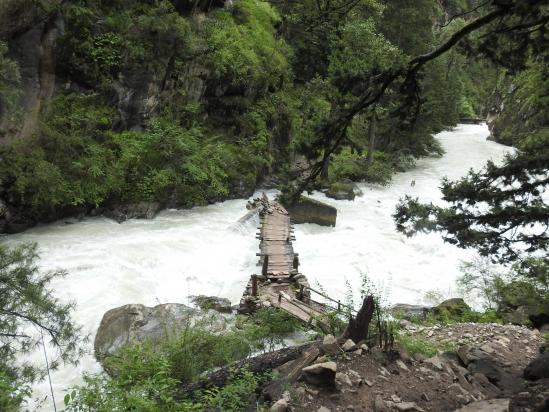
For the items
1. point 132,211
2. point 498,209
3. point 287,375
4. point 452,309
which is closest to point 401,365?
point 287,375

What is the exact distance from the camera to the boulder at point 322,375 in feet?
16.2

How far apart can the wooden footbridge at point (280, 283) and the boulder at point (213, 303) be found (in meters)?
0.40

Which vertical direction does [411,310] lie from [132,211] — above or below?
below

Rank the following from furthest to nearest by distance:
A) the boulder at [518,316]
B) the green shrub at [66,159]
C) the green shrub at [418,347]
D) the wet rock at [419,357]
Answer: the green shrub at [66,159], the boulder at [518,316], the green shrub at [418,347], the wet rock at [419,357]

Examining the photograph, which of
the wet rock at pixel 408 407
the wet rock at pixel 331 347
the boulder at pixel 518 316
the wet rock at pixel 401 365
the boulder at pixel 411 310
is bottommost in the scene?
the boulder at pixel 411 310

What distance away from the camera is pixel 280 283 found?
1077 centimetres

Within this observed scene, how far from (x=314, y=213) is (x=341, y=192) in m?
4.77

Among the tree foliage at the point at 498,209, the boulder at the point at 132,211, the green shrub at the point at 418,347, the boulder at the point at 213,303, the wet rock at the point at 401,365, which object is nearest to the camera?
the wet rock at the point at 401,365

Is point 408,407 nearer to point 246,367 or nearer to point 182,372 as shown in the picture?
point 246,367

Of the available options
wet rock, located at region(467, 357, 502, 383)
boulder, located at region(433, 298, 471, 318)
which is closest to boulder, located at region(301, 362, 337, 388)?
wet rock, located at region(467, 357, 502, 383)

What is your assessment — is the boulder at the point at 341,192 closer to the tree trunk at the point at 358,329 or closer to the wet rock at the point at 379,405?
the tree trunk at the point at 358,329

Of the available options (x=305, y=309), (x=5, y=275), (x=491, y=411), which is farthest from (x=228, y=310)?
(x=491, y=411)

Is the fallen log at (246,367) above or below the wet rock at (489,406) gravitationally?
below

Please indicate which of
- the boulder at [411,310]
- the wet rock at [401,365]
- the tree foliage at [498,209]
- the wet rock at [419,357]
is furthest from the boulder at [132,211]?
the wet rock at [401,365]
